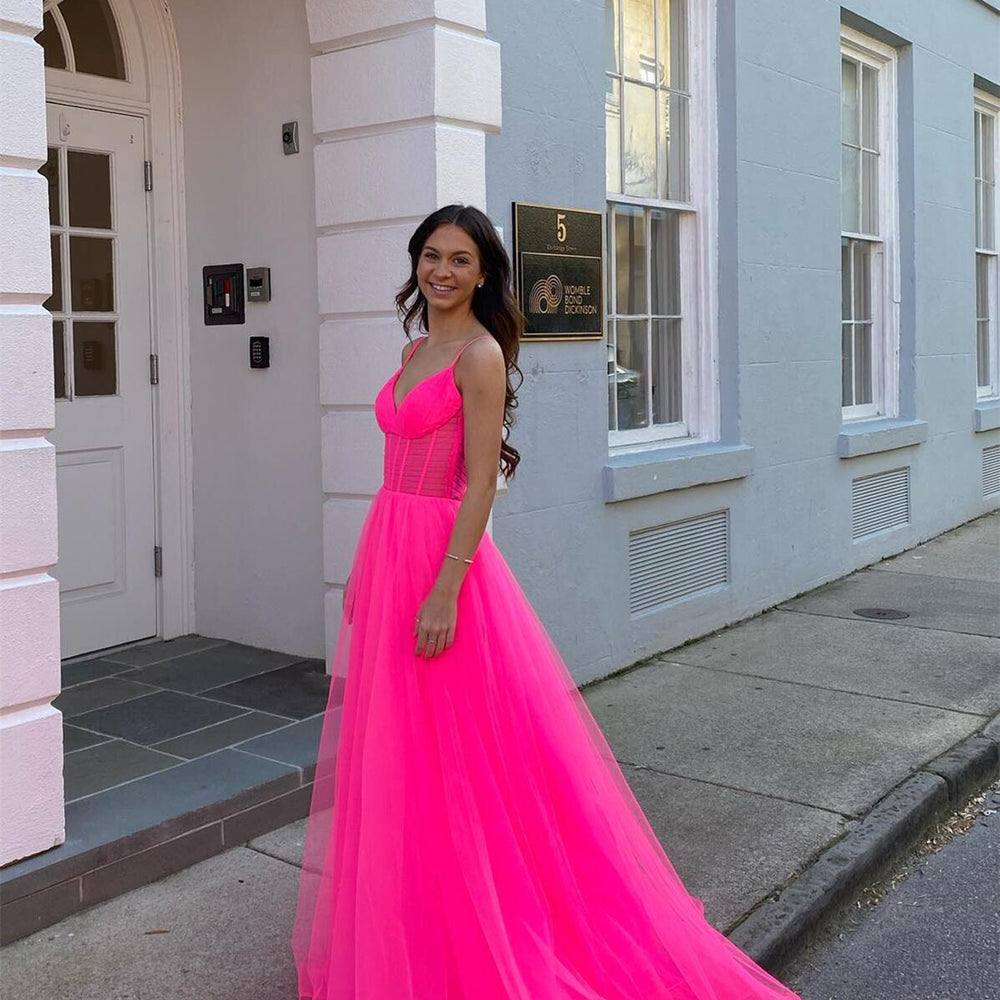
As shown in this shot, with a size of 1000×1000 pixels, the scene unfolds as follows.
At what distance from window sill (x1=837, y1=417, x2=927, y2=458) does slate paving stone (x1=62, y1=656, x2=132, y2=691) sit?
197 inches

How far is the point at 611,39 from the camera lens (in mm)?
6562

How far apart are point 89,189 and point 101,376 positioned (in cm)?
84

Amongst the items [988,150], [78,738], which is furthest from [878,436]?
[78,738]

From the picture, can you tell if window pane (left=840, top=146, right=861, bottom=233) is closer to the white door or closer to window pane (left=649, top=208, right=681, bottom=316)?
window pane (left=649, top=208, right=681, bottom=316)

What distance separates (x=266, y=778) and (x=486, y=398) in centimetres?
191

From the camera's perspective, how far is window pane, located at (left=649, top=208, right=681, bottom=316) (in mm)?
7008

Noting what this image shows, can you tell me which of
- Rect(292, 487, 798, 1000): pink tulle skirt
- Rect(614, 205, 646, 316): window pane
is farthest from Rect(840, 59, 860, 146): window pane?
Rect(292, 487, 798, 1000): pink tulle skirt

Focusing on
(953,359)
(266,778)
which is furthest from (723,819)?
(953,359)

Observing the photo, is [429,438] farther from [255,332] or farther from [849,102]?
[849,102]

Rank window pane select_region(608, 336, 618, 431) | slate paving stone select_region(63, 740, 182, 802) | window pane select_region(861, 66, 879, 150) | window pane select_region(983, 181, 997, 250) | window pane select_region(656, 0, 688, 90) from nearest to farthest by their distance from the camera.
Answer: slate paving stone select_region(63, 740, 182, 802) → window pane select_region(608, 336, 618, 431) → window pane select_region(656, 0, 688, 90) → window pane select_region(861, 66, 879, 150) → window pane select_region(983, 181, 997, 250)

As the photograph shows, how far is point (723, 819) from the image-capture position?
4449mm

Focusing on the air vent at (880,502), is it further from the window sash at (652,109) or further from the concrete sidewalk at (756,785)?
the window sash at (652,109)

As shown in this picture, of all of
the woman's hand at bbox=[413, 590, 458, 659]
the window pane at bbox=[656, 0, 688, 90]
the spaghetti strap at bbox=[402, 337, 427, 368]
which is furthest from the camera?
the window pane at bbox=[656, 0, 688, 90]

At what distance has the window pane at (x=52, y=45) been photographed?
5.46 m
